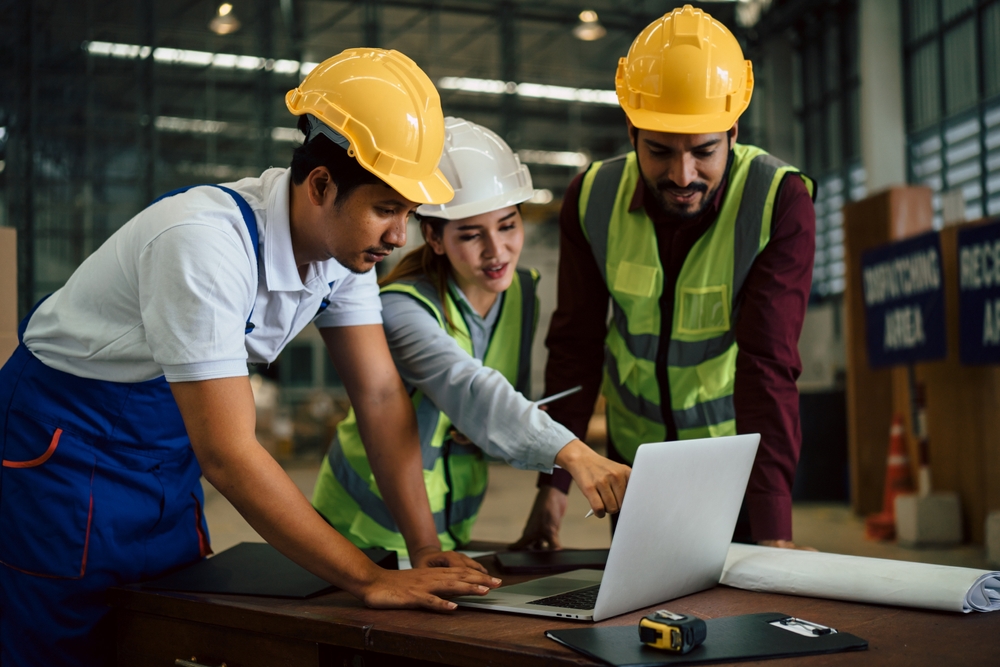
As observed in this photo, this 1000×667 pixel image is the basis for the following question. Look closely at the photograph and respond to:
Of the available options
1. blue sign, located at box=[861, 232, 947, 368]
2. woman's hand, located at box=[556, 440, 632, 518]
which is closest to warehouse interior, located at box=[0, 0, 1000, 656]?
blue sign, located at box=[861, 232, 947, 368]

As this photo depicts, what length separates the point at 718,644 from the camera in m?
1.14

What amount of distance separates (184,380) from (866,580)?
107cm

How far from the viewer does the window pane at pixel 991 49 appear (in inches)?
354

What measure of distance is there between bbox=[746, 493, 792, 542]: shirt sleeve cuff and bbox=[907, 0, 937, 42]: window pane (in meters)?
9.93

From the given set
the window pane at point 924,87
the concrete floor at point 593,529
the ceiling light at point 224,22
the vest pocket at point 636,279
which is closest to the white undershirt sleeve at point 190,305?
the vest pocket at point 636,279

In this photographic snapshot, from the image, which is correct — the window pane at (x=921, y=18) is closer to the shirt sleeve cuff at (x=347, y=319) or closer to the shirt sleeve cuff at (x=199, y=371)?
the shirt sleeve cuff at (x=347, y=319)

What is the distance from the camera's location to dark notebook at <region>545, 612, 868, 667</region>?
108 cm

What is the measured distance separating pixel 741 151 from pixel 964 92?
355 inches

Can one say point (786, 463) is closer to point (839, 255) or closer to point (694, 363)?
point (694, 363)

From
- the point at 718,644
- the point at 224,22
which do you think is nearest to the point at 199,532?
the point at 718,644

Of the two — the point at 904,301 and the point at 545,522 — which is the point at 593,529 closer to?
the point at 904,301

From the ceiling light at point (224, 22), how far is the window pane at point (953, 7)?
782 cm

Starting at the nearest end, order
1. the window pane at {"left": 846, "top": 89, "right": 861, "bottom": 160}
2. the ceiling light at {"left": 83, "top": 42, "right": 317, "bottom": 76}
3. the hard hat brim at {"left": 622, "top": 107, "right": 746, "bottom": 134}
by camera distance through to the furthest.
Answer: the hard hat brim at {"left": 622, "top": 107, "right": 746, "bottom": 134}
the ceiling light at {"left": 83, "top": 42, "right": 317, "bottom": 76}
the window pane at {"left": 846, "top": 89, "right": 861, "bottom": 160}

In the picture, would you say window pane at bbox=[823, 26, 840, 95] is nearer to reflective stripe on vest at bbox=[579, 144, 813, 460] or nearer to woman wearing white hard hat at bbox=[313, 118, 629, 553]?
reflective stripe on vest at bbox=[579, 144, 813, 460]
